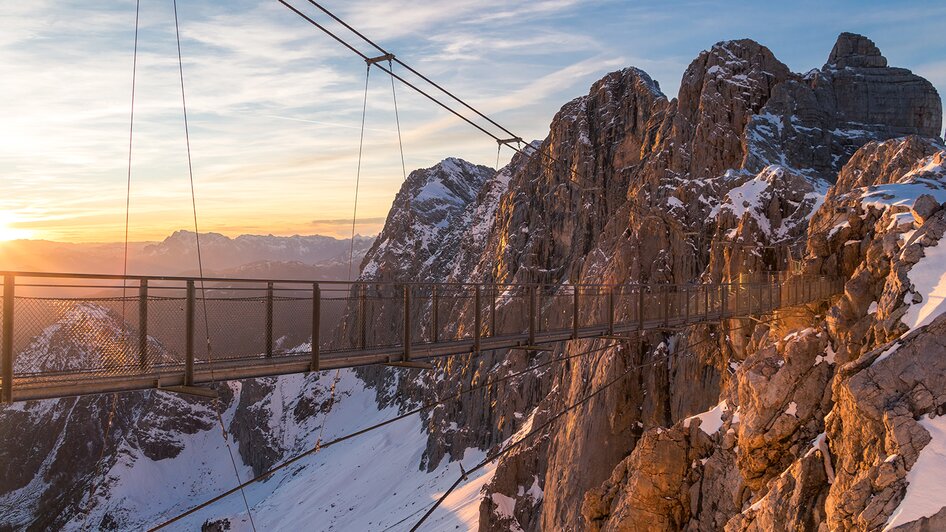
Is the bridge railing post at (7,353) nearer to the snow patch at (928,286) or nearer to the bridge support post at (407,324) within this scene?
the bridge support post at (407,324)

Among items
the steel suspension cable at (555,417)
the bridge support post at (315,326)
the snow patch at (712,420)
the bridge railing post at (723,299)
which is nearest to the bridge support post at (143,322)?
the bridge support post at (315,326)

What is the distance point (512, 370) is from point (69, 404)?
125 meters

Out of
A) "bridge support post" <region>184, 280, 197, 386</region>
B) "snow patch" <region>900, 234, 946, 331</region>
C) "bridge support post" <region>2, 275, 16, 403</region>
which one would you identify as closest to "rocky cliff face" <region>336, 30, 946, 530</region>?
"snow patch" <region>900, 234, 946, 331</region>

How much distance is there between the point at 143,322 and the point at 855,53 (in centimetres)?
7584

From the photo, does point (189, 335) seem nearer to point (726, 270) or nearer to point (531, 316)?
point (531, 316)

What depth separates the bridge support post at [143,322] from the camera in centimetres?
870

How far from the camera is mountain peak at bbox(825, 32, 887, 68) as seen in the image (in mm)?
66750

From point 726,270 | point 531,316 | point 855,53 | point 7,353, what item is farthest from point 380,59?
point 855,53

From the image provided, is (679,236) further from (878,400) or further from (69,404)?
(69,404)

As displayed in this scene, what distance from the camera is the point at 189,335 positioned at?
9031 millimetres

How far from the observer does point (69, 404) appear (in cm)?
15500

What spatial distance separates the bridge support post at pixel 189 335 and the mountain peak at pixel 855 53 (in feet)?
237

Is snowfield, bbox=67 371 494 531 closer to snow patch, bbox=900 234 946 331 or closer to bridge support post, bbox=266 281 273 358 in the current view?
snow patch, bbox=900 234 946 331

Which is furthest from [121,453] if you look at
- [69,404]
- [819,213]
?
[819,213]
